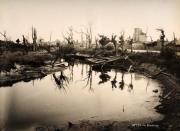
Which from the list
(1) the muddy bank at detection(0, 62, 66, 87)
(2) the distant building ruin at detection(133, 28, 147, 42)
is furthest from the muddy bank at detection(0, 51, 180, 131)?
(2) the distant building ruin at detection(133, 28, 147, 42)

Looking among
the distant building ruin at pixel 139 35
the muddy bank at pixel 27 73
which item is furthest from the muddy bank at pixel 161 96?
the distant building ruin at pixel 139 35

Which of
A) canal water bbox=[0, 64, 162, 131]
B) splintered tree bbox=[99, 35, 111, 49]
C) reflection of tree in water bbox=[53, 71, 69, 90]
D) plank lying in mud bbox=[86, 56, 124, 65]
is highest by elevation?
splintered tree bbox=[99, 35, 111, 49]

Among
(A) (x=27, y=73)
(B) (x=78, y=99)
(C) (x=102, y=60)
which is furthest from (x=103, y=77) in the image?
(A) (x=27, y=73)

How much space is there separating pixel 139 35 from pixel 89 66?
46 centimetres

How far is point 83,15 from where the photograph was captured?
2.65 meters

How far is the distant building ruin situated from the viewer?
265cm

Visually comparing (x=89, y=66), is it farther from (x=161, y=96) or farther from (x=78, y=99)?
(x=161, y=96)

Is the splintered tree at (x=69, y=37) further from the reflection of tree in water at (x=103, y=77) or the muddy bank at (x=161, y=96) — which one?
the reflection of tree in water at (x=103, y=77)

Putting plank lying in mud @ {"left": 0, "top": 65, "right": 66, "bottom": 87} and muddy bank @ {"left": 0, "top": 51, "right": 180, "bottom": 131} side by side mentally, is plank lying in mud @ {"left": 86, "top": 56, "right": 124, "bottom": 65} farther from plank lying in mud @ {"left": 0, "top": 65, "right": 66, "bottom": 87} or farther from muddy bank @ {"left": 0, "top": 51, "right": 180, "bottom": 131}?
plank lying in mud @ {"left": 0, "top": 65, "right": 66, "bottom": 87}

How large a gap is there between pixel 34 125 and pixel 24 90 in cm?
27

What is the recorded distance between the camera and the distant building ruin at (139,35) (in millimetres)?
2652

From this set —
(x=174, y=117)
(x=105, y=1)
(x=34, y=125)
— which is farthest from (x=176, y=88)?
(x=34, y=125)

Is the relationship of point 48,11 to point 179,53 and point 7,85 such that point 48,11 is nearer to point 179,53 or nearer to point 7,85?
point 7,85

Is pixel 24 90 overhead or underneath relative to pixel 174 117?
overhead
